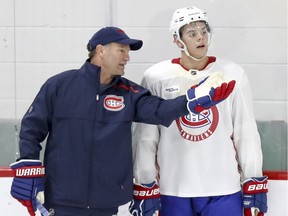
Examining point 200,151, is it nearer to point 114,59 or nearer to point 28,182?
point 114,59

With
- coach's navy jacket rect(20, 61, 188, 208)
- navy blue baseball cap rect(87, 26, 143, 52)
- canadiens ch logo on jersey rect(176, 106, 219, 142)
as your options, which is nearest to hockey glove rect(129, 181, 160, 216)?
coach's navy jacket rect(20, 61, 188, 208)

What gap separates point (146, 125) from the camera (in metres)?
2.61

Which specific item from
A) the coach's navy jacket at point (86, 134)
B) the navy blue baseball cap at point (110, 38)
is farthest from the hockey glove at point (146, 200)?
the navy blue baseball cap at point (110, 38)

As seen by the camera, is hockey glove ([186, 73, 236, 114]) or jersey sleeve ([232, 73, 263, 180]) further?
jersey sleeve ([232, 73, 263, 180])

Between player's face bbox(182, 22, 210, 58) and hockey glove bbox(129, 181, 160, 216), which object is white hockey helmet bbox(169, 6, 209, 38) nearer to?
player's face bbox(182, 22, 210, 58)

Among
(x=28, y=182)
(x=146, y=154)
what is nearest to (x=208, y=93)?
(x=146, y=154)

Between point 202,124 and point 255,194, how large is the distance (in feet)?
1.25

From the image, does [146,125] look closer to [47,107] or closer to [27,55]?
[47,107]

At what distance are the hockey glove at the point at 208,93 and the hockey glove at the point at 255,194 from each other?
17.1 inches

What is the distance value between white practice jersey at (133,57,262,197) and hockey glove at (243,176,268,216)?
34mm

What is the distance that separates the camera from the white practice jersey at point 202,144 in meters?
2.52

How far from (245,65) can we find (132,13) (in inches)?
24.0

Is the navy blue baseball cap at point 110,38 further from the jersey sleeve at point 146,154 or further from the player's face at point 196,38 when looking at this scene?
the jersey sleeve at point 146,154

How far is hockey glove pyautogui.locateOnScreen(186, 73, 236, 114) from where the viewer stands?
228 centimetres
